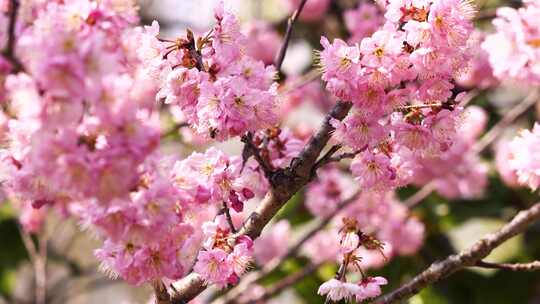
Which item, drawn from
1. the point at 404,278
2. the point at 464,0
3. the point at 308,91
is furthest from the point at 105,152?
the point at 308,91

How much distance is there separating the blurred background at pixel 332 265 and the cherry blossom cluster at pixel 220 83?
116cm

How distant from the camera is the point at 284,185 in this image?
1.53 metres

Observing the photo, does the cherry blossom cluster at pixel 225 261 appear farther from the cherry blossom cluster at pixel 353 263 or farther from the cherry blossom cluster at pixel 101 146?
the cherry blossom cluster at pixel 353 263

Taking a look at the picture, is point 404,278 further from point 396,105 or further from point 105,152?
point 105,152

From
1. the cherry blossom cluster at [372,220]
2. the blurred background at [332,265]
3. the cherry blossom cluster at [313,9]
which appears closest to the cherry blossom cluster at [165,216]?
the blurred background at [332,265]

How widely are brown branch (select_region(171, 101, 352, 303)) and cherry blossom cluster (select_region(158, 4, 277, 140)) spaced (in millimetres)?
111

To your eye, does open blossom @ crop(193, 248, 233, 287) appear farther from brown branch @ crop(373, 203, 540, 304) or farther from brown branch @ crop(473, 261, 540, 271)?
brown branch @ crop(473, 261, 540, 271)

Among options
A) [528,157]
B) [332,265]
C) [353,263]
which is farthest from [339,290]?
[332,265]

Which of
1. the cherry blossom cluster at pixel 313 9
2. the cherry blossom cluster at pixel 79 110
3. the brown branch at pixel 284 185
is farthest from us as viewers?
the cherry blossom cluster at pixel 313 9

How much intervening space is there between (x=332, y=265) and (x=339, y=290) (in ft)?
6.05

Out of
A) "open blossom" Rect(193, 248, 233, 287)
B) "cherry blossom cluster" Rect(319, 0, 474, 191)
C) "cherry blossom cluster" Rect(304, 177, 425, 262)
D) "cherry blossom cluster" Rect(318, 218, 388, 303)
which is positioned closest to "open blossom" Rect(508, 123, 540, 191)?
"cherry blossom cluster" Rect(319, 0, 474, 191)

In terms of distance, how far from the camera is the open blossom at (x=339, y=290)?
1.48 m

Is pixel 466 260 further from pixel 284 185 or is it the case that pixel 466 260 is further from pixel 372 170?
pixel 284 185

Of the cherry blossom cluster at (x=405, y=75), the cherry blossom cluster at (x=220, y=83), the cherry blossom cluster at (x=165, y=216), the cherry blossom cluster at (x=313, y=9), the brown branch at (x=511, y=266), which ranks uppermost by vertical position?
the cherry blossom cluster at (x=313, y=9)
